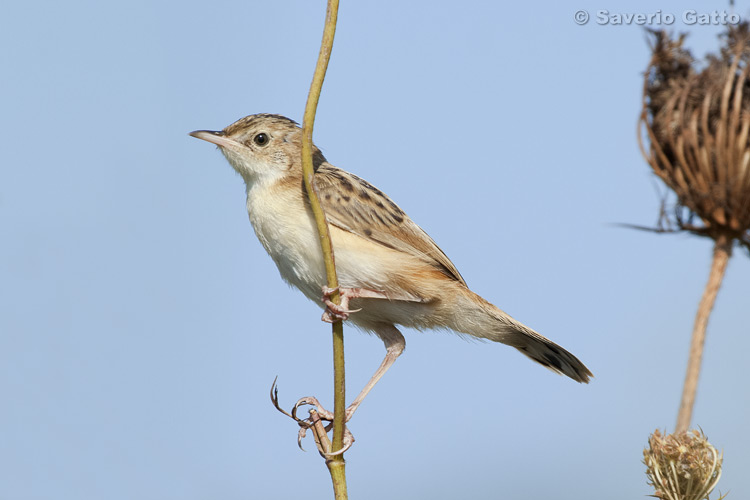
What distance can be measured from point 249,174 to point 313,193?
2.42 metres

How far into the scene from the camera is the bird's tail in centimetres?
556

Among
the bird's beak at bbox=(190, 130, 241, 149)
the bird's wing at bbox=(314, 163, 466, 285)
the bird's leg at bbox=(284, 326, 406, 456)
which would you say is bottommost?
the bird's leg at bbox=(284, 326, 406, 456)

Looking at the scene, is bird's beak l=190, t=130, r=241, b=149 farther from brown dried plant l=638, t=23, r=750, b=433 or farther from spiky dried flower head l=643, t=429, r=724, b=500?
spiky dried flower head l=643, t=429, r=724, b=500

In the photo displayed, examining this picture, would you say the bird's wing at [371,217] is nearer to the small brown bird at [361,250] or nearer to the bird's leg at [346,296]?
the small brown bird at [361,250]

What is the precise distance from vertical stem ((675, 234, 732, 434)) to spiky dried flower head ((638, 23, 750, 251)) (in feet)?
0.77

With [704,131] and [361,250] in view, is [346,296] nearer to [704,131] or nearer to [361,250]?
[361,250]

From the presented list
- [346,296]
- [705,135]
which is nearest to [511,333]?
[346,296]

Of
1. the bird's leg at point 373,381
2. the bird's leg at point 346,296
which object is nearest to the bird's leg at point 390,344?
the bird's leg at point 373,381

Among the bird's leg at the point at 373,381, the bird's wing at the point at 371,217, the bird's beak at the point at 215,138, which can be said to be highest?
the bird's beak at the point at 215,138

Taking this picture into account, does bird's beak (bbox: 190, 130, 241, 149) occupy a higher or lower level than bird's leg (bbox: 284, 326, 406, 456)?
higher

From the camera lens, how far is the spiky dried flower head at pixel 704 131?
11.1ft

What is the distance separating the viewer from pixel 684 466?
9.75 feet

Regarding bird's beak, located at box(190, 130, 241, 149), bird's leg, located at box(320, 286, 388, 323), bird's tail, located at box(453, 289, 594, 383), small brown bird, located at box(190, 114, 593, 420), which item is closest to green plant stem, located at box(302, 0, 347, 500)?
bird's leg, located at box(320, 286, 388, 323)

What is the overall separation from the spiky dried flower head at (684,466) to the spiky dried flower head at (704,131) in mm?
969
